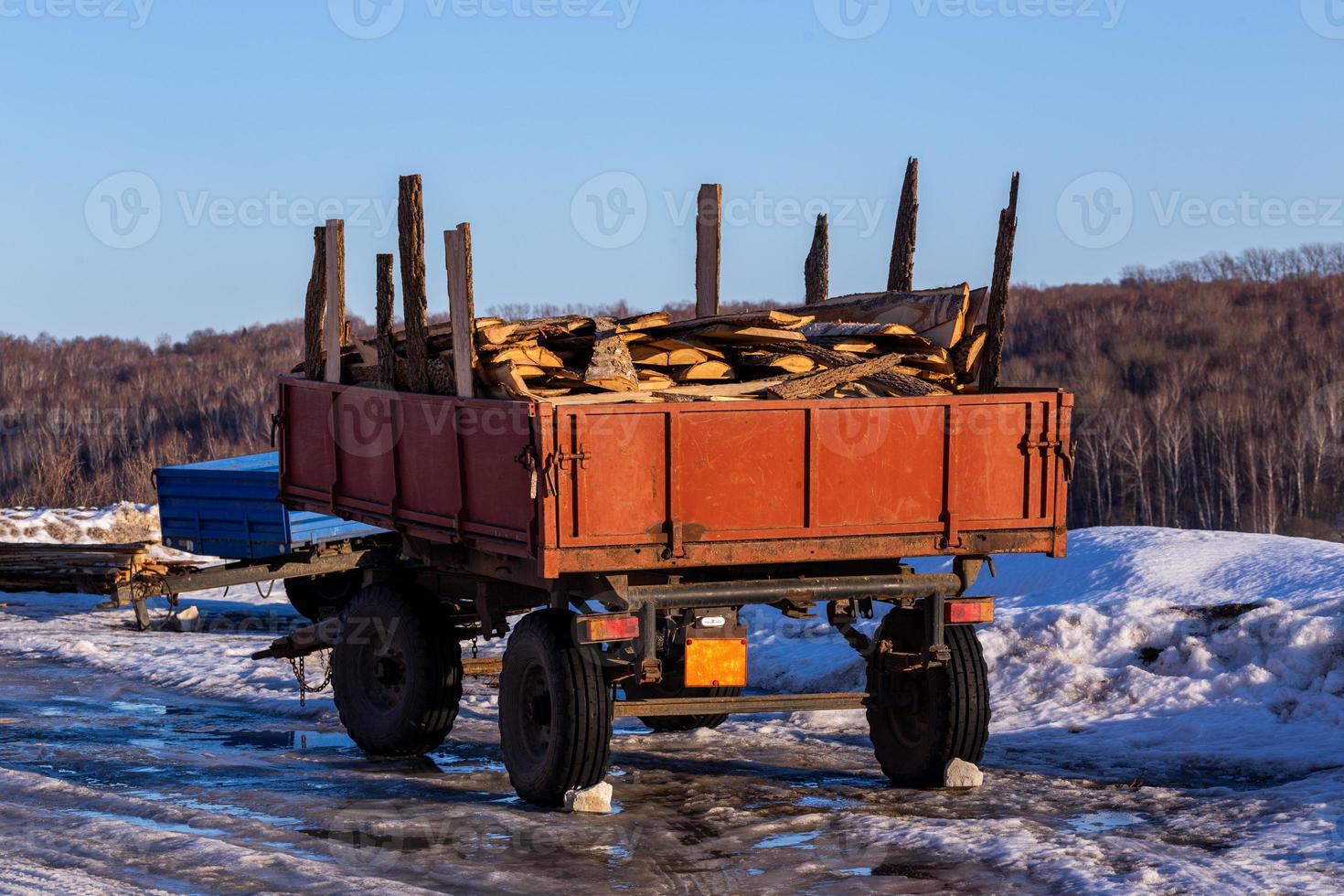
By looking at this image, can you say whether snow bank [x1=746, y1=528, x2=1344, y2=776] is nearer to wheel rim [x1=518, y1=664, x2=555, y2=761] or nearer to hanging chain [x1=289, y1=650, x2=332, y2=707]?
wheel rim [x1=518, y1=664, x2=555, y2=761]

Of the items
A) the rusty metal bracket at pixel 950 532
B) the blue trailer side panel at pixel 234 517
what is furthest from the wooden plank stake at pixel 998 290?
the blue trailer side panel at pixel 234 517

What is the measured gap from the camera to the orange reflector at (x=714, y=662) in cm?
905

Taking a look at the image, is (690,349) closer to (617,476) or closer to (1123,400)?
(617,476)

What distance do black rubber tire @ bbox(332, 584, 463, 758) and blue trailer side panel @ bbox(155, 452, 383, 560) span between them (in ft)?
23.4

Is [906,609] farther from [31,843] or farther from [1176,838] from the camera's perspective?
[31,843]

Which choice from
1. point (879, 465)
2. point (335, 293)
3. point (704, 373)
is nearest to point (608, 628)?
point (879, 465)

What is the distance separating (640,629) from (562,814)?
45.3 inches

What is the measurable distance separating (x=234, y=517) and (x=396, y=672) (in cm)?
850

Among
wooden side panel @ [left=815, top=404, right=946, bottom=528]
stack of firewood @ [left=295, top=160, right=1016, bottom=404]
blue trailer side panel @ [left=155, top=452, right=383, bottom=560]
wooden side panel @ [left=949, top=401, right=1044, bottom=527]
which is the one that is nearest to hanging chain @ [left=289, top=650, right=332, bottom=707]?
stack of firewood @ [left=295, top=160, right=1016, bottom=404]

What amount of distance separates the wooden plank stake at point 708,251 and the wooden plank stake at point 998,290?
8.93 feet

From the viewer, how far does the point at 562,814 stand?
9.14 m

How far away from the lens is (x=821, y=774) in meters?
10.3

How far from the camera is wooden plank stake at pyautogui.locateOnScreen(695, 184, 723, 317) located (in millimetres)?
12672

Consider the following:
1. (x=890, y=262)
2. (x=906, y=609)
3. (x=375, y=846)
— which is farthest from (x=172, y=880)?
(x=890, y=262)
